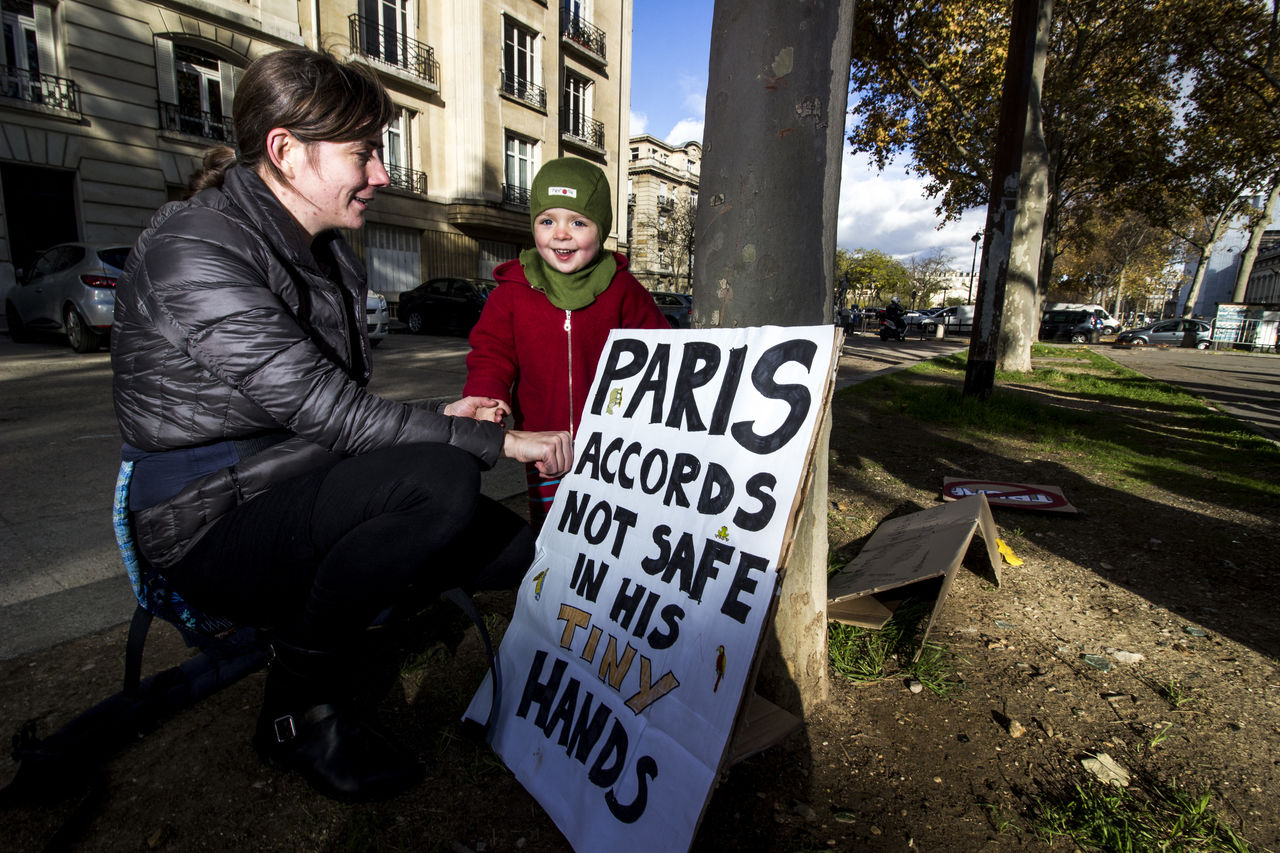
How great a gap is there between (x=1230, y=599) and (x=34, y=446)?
6622 millimetres

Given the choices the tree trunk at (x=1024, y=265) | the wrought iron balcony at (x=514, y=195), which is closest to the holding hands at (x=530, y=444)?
the tree trunk at (x=1024, y=265)

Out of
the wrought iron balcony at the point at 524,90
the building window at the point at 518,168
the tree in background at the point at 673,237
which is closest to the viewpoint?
the wrought iron balcony at the point at 524,90

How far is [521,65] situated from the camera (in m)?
24.1

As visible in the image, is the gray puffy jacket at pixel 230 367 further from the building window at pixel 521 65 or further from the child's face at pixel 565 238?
the building window at pixel 521 65

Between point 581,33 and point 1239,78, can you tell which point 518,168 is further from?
point 1239,78

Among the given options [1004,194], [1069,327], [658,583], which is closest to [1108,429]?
[1004,194]

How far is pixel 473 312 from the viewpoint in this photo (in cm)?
1476

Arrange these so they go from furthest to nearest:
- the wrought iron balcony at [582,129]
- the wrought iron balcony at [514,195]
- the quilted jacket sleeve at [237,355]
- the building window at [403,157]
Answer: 1. the wrought iron balcony at [582,129]
2. the wrought iron balcony at [514,195]
3. the building window at [403,157]
4. the quilted jacket sleeve at [237,355]

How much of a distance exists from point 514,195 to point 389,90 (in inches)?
202

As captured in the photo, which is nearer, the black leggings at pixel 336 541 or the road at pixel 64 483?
the black leggings at pixel 336 541

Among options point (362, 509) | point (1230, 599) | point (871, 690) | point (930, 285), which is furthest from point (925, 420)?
point (930, 285)

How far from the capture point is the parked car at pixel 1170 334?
28.5 meters

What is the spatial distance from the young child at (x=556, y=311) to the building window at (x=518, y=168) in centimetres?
2283

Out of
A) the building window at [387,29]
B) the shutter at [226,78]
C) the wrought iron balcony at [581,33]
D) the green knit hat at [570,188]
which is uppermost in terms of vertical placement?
the wrought iron balcony at [581,33]
